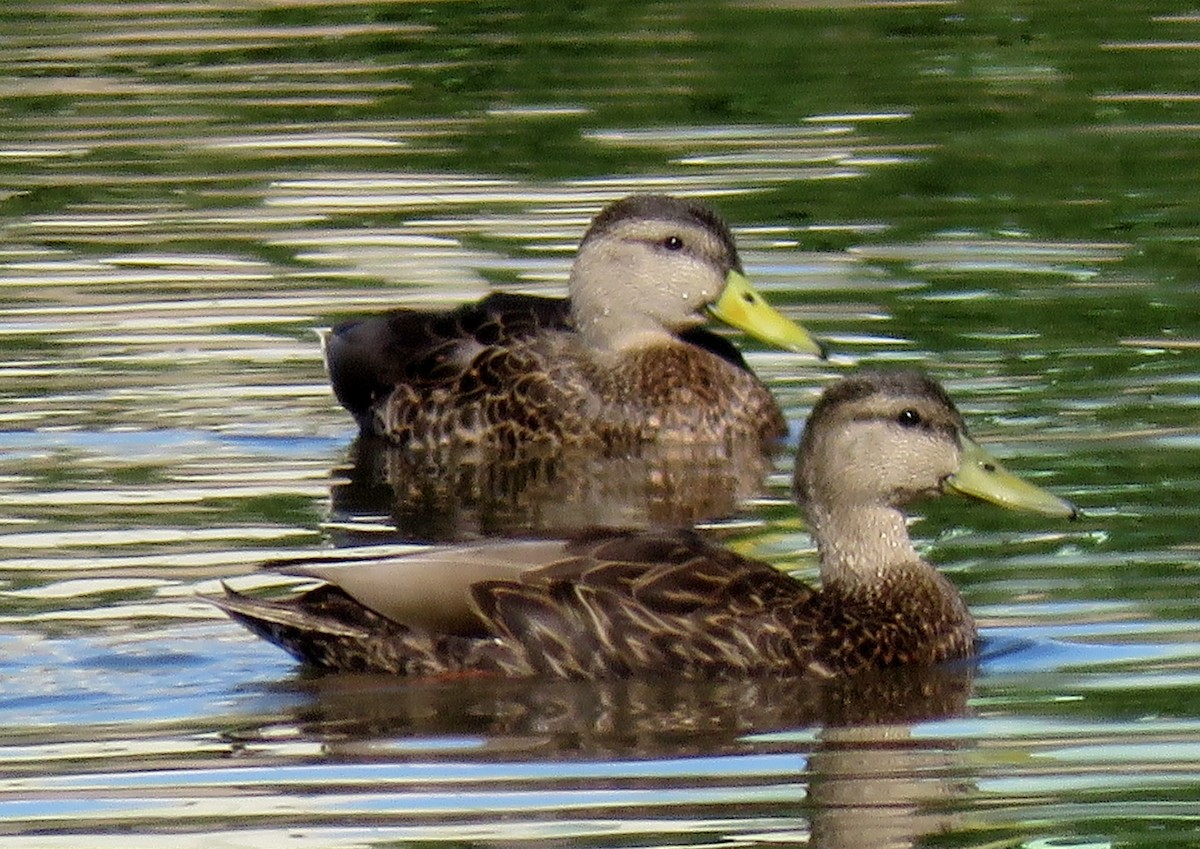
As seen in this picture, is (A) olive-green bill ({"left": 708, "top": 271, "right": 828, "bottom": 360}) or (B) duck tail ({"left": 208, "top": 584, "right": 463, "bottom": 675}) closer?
(B) duck tail ({"left": 208, "top": 584, "right": 463, "bottom": 675})

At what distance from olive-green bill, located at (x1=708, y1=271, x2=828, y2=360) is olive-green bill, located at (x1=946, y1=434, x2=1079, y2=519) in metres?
2.96

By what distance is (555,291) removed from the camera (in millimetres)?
15242

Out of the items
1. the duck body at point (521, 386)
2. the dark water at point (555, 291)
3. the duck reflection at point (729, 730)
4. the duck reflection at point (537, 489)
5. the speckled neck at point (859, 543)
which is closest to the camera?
the duck reflection at point (729, 730)

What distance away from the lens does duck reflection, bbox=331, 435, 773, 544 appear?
39.1ft

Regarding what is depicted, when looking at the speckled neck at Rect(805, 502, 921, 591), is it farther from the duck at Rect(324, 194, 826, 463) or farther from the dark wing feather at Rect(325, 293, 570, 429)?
the dark wing feather at Rect(325, 293, 570, 429)

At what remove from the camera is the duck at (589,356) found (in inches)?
533

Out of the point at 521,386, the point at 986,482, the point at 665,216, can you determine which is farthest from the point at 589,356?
the point at 986,482

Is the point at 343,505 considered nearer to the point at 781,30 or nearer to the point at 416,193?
the point at 416,193

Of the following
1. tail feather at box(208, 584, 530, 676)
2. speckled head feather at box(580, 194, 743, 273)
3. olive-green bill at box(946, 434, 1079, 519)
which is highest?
speckled head feather at box(580, 194, 743, 273)

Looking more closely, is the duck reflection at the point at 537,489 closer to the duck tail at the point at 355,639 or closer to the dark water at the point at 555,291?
the dark water at the point at 555,291

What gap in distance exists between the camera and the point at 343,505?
12.0 meters

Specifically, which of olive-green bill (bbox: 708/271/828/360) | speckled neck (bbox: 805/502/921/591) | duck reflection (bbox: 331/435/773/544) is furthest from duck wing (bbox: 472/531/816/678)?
olive-green bill (bbox: 708/271/828/360)

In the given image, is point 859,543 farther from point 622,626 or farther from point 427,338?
point 427,338

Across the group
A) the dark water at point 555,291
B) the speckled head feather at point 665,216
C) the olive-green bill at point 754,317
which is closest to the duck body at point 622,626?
the dark water at point 555,291
